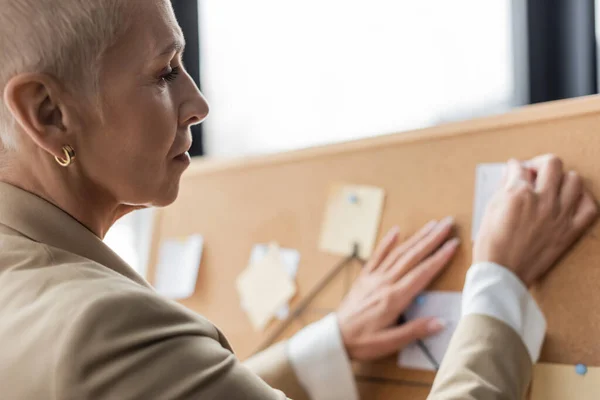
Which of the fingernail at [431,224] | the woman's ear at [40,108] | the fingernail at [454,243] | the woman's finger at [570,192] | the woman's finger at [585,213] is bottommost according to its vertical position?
the fingernail at [454,243]

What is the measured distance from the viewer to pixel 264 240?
1310 millimetres

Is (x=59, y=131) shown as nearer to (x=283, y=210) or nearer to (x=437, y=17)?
(x=283, y=210)

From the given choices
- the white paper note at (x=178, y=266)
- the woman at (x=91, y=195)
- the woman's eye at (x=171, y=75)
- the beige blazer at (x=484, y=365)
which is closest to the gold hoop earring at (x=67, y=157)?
the woman at (x=91, y=195)

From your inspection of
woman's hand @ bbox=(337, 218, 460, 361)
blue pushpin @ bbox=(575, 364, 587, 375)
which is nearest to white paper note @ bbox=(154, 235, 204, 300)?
woman's hand @ bbox=(337, 218, 460, 361)

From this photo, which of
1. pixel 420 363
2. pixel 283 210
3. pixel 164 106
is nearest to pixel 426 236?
pixel 420 363

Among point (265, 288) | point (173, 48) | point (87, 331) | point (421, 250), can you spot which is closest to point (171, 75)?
point (173, 48)

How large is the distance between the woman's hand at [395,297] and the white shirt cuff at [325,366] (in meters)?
0.02

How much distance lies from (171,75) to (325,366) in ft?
1.66

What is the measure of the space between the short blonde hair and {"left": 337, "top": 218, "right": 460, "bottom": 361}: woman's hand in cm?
53

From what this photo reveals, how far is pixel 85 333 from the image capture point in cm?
60

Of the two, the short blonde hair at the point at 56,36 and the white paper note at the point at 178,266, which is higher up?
the short blonde hair at the point at 56,36

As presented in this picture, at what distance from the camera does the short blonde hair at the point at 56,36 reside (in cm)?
68

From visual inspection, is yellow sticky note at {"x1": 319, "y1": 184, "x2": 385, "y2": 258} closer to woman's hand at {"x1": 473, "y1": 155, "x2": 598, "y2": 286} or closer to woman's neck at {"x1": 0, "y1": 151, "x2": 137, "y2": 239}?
woman's hand at {"x1": 473, "y1": 155, "x2": 598, "y2": 286}

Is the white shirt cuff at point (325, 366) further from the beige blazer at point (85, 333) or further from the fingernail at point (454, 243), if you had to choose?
the beige blazer at point (85, 333)
